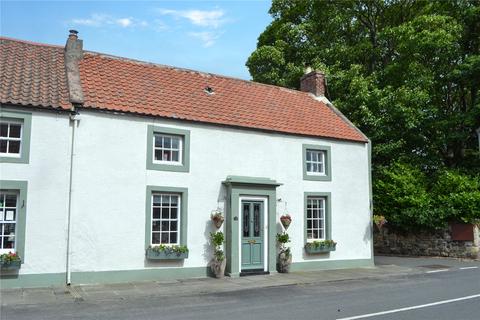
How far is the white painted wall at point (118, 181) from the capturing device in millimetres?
12617

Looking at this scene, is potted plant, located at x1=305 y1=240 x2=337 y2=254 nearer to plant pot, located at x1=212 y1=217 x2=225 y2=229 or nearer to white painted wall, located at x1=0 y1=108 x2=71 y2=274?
plant pot, located at x1=212 y1=217 x2=225 y2=229

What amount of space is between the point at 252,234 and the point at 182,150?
3705 mm

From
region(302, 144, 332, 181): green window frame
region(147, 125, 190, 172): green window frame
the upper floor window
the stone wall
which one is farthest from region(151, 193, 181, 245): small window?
the stone wall

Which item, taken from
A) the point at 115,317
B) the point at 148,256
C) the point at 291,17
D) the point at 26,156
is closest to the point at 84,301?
the point at 115,317

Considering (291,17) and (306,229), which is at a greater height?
(291,17)

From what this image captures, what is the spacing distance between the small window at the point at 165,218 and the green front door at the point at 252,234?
2.26m

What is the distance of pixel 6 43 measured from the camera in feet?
50.9

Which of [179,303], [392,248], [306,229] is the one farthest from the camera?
[392,248]

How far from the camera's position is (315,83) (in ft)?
71.6

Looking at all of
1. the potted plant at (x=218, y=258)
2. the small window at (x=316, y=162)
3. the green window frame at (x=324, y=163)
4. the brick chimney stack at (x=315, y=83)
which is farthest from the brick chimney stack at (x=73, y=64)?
the brick chimney stack at (x=315, y=83)

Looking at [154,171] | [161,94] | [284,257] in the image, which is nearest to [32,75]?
[161,94]

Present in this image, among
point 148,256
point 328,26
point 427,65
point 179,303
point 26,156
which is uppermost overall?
point 328,26

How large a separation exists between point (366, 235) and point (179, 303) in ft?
34.1

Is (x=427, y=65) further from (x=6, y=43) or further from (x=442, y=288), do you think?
(x=6, y=43)
